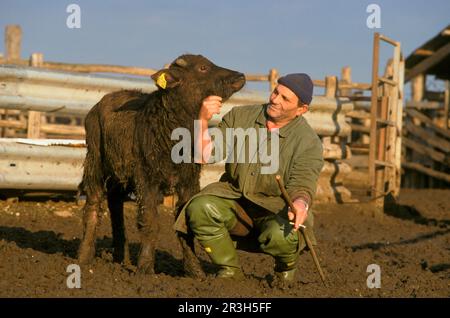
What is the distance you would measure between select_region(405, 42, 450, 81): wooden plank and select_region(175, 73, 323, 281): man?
16.2 metres

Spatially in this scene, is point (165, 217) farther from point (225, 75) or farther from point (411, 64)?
point (411, 64)

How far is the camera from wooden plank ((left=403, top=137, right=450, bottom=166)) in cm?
2203

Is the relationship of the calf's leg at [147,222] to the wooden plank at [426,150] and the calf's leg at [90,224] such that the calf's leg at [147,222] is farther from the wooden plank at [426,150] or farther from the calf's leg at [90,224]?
the wooden plank at [426,150]

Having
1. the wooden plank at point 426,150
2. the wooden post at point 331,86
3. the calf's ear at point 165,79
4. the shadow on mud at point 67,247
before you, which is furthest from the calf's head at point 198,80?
the wooden plank at point 426,150

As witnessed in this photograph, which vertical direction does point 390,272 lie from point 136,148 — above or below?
below

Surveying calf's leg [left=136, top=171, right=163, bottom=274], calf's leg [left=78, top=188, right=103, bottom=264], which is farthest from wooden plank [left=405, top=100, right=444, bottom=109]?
calf's leg [left=136, top=171, right=163, bottom=274]

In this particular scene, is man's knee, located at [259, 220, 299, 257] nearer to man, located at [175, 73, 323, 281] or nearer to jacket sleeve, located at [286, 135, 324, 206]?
man, located at [175, 73, 323, 281]

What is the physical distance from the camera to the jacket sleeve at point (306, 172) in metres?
6.28

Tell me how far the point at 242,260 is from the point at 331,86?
6.82 meters

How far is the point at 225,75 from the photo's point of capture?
7020mm

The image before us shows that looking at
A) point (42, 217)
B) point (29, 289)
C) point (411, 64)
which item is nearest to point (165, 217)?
point (42, 217)

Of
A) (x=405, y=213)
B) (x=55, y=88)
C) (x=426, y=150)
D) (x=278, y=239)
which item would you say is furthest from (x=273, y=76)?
(x=426, y=150)

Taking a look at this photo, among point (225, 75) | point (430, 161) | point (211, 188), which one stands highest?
point (225, 75)
